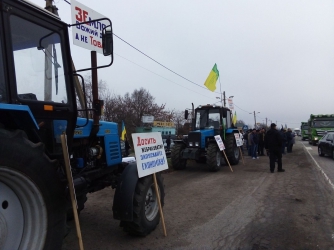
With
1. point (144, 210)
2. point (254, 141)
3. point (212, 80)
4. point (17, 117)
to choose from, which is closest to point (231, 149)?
point (212, 80)

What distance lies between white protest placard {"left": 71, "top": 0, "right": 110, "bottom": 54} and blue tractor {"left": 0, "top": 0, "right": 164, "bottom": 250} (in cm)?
84

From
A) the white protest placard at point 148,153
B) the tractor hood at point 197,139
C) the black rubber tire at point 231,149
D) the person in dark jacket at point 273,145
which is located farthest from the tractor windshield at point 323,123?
the white protest placard at point 148,153

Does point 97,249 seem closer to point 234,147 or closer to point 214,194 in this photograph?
point 214,194

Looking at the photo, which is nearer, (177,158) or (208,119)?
(177,158)

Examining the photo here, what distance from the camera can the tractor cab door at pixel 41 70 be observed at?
115 inches

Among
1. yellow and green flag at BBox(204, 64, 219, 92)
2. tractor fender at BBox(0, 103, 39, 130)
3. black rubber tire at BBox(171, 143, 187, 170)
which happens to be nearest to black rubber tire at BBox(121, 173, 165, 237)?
tractor fender at BBox(0, 103, 39, 130)

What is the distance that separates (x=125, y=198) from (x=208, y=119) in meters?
9.91

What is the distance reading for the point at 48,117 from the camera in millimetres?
3354

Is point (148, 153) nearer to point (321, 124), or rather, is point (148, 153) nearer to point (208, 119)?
point (208, 119)

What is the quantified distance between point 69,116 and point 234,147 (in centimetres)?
1122

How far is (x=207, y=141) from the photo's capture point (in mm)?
12695

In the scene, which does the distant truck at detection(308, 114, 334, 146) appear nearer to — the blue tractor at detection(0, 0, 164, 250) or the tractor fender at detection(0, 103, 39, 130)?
the blue tractor at detection(0, 0, 164, 250)

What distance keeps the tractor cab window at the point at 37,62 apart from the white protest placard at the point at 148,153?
4.49 feet

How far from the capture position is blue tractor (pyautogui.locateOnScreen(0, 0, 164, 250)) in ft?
8.38
